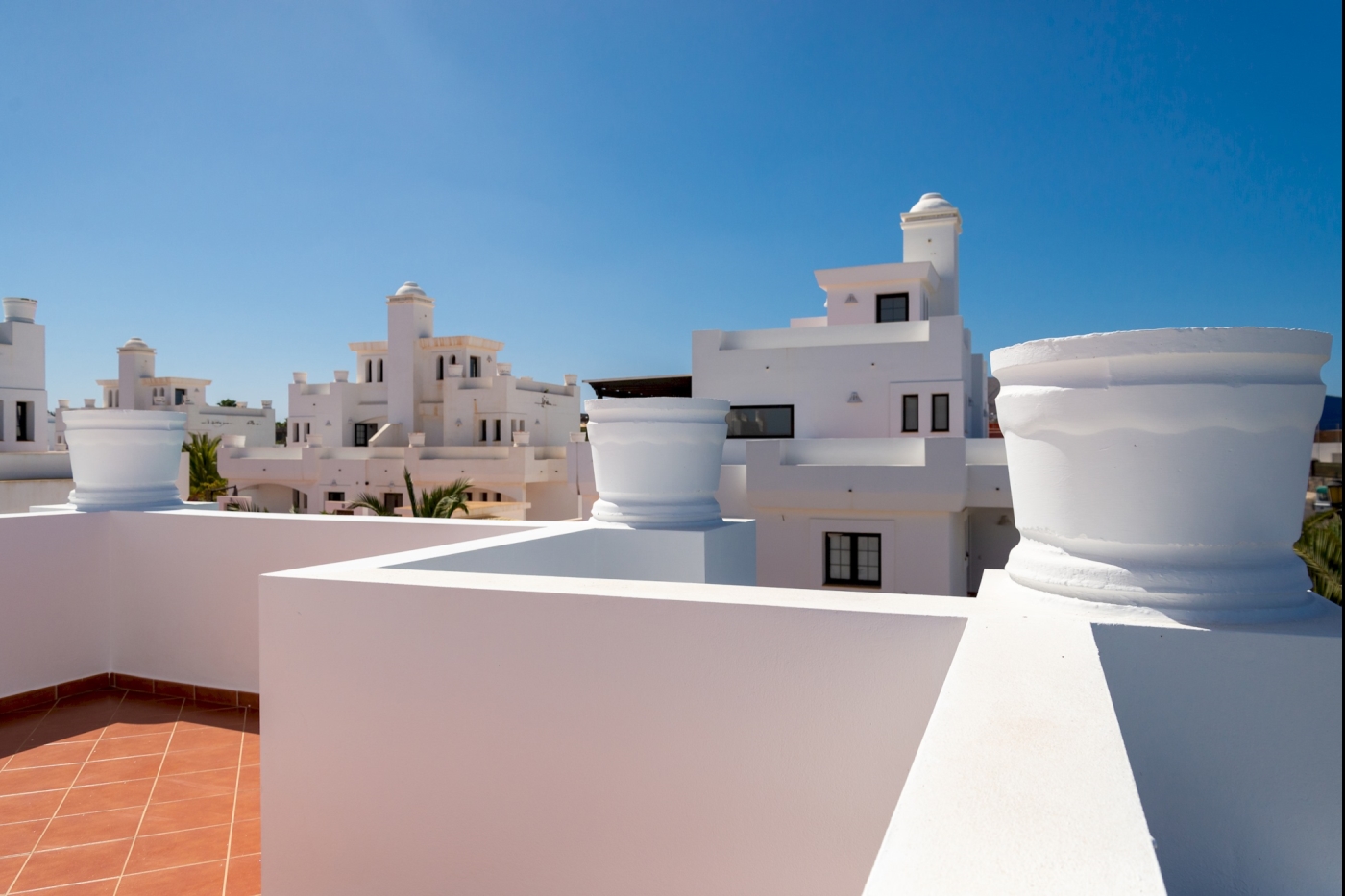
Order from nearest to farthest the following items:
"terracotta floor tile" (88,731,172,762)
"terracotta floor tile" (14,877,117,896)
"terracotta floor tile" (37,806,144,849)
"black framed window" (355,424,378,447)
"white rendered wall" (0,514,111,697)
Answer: "terracotta floor tile" (14,877,117,896) < "terracotta floor tile" (37,806,144,849) < "terracotta floor tile" (88,731,172,762) < "white rendered wall" (0,514,111,697) < "black framed window" (355,424,378,447)

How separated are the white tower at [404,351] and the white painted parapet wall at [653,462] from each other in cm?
3229

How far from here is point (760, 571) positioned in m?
12.6

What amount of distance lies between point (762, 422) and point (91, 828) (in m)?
14.4

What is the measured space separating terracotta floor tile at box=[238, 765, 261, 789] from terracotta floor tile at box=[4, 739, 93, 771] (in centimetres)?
116

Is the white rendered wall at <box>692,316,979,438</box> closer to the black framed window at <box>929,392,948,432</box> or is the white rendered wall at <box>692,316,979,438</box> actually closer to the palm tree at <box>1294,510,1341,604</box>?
the black framed window at <box>929,392,948,432</box>

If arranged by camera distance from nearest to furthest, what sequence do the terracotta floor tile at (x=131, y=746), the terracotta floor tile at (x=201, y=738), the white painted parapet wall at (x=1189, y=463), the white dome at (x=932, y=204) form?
1. the white painted parapet wall at (x=1189, y=463)
2. the terracotta floor tile at (x=131, y=746)
3. the terracotta floor tile at (x=201, y=738)
4. the white dome at (x=932, y=204)

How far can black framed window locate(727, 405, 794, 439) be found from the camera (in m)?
17.4

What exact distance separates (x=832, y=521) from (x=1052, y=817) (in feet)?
36.3

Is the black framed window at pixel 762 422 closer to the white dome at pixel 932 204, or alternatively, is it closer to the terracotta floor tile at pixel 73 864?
the white dome at pixel 932 204

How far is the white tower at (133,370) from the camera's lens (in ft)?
147

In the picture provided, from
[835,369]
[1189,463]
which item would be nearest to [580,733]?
[1189,463]

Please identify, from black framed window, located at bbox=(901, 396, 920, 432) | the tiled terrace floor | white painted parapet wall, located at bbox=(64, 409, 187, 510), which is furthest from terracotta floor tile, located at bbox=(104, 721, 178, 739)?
black framed window, located at bbox=(901, 396, 920, 432)

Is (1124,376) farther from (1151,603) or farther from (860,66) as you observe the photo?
(860,66)

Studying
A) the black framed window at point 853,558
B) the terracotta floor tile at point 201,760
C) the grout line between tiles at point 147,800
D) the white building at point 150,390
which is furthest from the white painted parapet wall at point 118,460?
the white building at point 150,390
